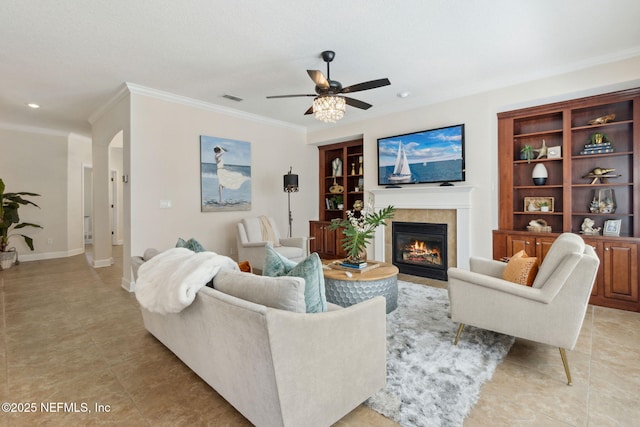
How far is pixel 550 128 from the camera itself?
13.1 feet

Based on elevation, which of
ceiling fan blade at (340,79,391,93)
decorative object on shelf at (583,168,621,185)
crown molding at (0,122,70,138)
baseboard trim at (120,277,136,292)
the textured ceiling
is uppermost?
crown molding at (0,122,70,138)

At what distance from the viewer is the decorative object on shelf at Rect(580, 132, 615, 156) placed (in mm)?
3496

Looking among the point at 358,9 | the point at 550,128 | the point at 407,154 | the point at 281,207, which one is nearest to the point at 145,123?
the point at 281,207

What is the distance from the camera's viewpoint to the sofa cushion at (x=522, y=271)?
2279mm

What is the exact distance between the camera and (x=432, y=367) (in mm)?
2148

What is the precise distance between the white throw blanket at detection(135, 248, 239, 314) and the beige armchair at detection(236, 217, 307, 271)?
250cm

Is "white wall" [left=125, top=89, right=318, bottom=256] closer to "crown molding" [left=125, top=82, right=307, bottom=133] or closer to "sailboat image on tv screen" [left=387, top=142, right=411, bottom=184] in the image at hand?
"crown molding" [left=125, top=82, right=307, bottom=133]

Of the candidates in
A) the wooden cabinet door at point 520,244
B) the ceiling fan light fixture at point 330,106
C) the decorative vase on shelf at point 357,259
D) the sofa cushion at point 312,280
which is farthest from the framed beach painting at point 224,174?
the wooden cabinet door at point 520,244

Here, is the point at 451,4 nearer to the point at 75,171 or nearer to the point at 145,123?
the point at 145,123

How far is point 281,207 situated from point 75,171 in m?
4.93

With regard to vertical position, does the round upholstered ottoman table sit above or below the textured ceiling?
below

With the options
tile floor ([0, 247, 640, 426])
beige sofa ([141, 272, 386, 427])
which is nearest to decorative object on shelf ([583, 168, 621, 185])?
tile floor ([0, 247, 640, 426])

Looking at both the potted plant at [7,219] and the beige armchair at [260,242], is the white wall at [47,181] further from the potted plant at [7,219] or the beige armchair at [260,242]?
the beige armchair at [260,242]

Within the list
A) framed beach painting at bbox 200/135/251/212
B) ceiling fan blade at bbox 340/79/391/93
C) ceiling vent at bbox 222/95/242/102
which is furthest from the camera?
framed beach painting at bbox 200/135/251/212
